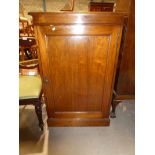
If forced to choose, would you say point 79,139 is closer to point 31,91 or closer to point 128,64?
point 31,91

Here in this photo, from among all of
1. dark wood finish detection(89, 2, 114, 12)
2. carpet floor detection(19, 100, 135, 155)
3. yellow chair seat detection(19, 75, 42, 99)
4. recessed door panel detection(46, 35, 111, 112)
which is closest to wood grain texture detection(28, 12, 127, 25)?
recessed door panel detection(46, 35, 111, 112)

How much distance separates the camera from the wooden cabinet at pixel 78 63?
152 cm

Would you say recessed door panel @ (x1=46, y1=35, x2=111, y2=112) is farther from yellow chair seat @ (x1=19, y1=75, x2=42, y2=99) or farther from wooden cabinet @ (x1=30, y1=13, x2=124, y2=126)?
yellow chair seat @ (x1=19, y1=75, x2=42, y2=99)

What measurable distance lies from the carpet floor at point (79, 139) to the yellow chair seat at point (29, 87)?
0.49 m

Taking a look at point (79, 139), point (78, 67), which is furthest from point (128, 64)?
point (79, 139)

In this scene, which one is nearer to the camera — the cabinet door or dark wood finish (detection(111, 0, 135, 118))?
the cabinet door

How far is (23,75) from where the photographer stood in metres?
2.08

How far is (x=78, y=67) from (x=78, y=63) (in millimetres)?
41

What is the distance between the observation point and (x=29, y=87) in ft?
5.83

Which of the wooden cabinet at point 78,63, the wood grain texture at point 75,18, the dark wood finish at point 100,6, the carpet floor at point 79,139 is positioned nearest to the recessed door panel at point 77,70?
the wooden cabinet at point 78,63

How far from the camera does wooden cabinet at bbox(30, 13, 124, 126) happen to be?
59.7 inches
